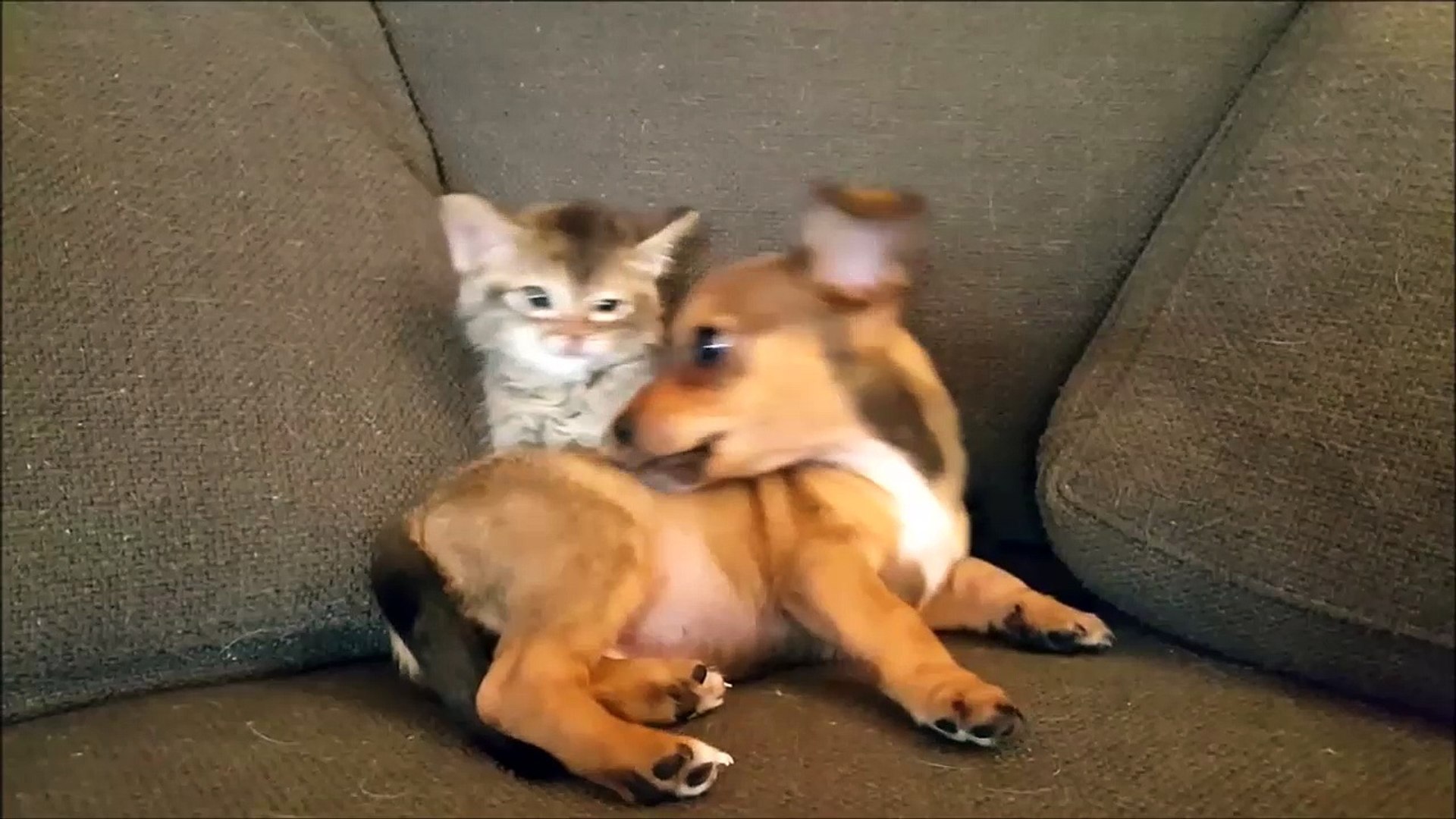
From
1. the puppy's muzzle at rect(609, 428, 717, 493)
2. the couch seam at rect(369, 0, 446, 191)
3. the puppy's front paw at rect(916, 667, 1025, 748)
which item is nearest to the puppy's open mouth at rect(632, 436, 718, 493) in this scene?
the puppy's muzzle at rect(609, 428, 717, 493)

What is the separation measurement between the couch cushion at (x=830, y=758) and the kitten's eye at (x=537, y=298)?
457mm

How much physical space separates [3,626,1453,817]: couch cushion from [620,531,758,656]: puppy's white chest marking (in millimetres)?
127

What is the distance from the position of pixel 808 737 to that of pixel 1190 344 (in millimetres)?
551

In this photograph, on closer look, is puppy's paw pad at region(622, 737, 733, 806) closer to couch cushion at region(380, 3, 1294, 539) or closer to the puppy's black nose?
the puppy's black nose

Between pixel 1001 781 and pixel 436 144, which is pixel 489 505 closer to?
pixel 1001 781

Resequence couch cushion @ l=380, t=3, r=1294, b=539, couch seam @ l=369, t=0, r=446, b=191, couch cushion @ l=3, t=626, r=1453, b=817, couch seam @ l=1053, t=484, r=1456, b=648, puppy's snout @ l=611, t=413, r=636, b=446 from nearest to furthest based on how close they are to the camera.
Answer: couch cushion @ l=3, t=626, r=1453, b=817 < couch seam @ l=1053, t=484, r=1456, b=648 < puppy's snout @ l=611, t=413, r=636, b=446 < couch cushion @ l=380, t=3, r=1294, b=539 < couch seam @ l=369, t=0, r=446, b=191

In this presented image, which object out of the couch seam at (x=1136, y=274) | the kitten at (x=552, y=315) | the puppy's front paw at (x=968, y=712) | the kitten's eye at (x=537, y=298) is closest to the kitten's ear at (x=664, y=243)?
the kitten at (x=552, y=315)

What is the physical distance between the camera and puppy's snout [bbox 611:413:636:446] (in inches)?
52.6

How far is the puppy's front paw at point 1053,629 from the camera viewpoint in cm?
136

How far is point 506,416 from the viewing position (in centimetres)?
148

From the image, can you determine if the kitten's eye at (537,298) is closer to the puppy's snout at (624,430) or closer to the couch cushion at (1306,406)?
the puppy's snout at (624,430)

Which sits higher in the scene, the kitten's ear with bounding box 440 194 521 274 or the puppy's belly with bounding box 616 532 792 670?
the kitten's ear with bounding box 440 194 521 274

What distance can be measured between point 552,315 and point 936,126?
557mm

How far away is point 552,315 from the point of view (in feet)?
4.88
